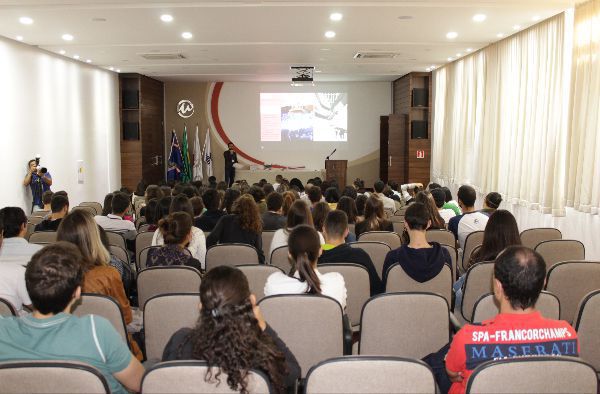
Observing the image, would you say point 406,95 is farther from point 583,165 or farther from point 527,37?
point 583,165

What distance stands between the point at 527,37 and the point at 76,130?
1001 centimetres

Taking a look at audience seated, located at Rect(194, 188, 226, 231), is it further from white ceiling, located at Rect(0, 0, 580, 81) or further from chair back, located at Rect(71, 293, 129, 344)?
chair back, located at Rect(71, 293, 129, 344)

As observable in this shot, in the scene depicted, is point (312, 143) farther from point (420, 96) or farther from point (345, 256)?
point (345, 256)

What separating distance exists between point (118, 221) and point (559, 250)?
4511 mm

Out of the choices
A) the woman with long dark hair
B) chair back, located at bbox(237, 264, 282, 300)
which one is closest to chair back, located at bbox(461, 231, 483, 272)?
chair back, located at bbox(237, 264, 282, 300)

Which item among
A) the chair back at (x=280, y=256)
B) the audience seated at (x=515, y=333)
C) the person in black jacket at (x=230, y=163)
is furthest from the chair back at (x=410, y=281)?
the person in black jacket at (x=230, y=163)

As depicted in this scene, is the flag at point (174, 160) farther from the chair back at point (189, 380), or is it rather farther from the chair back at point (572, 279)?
the chair back at point (189, 380)

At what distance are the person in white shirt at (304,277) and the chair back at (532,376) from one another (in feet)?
4.76

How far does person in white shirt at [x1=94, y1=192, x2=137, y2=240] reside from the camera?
22.4 feet

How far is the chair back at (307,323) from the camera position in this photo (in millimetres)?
3338

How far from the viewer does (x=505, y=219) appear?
4582 millimetres

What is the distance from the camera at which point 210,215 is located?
7066mm

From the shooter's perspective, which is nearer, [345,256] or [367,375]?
[367,375]

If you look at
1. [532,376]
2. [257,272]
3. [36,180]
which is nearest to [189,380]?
[532,376]
